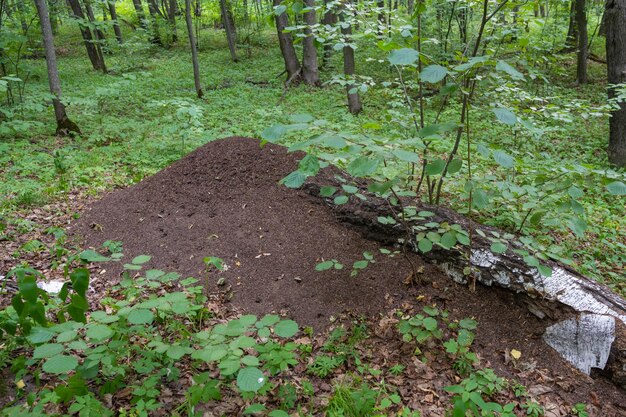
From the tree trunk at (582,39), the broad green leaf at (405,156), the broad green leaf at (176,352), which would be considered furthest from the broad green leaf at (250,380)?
the tree trunk at (582,39)

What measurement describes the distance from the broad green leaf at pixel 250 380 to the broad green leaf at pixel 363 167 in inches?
38.2

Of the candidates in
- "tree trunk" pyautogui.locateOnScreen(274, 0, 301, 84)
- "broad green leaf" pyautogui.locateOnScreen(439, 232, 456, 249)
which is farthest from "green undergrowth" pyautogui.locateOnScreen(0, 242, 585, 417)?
"tree trunk" pyautogui.locateOnScreen(274, 0, 301, 84)

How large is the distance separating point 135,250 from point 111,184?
7.14 feet

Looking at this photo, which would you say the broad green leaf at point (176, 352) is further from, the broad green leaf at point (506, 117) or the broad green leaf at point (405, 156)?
the broad green leaf at point (506, 117)

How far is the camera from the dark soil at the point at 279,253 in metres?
2.80

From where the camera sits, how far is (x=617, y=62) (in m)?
6.43

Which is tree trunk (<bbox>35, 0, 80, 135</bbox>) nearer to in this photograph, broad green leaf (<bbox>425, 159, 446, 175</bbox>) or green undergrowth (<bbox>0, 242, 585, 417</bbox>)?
green undergrowth (<bbox>0, 242, 585, 417</bbox>)

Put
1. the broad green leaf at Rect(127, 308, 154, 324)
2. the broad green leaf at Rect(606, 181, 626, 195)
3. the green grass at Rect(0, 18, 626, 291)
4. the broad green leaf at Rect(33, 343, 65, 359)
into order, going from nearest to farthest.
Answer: the broad green leaf at Rect(33, 343, 65, 359) → the broad green leaf at Rect(127, 308, 154, 324) → the broad green leaf at Rect(606, 181, 626, 195) → the green grass at Rect(0, 18, 626, 291)

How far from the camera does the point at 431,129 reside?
6.98ft

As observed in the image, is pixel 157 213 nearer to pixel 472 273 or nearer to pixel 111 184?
pixel 111 184

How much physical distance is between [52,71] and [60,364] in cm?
712

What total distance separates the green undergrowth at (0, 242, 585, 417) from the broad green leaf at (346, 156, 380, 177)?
0.80 metres

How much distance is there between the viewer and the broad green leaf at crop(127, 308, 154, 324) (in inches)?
73.9

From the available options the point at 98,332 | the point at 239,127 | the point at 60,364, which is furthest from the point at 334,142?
the point at 239,127
